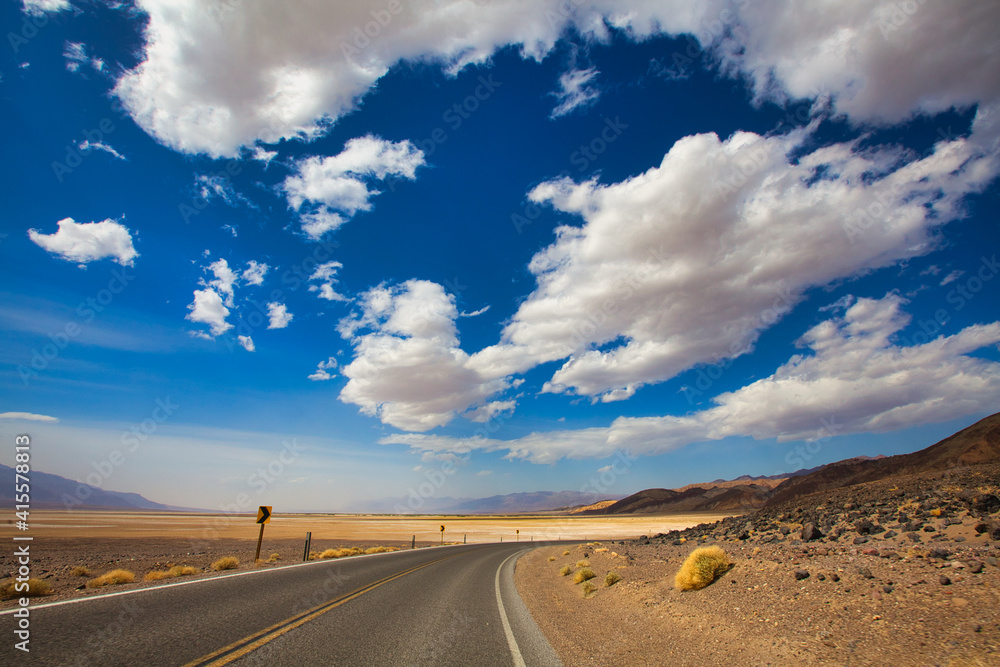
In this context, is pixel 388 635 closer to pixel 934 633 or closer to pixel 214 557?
pixel 934 633

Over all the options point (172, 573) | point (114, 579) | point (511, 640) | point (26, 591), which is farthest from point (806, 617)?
point (172, 573)

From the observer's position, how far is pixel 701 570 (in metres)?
10.1

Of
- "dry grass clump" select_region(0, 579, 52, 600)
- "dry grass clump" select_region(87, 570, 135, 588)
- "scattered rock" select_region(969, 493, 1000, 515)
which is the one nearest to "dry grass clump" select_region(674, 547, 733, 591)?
"scattered rock" select_region(969, 493, 1000, 515)

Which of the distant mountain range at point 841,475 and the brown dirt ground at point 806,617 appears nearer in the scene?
the brown dirt ground at point 806,617

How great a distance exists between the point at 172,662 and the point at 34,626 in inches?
108

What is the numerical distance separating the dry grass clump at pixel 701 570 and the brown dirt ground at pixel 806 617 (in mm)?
199

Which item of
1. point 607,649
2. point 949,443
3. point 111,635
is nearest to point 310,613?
point 111,635

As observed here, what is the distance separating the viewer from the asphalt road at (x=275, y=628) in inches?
212

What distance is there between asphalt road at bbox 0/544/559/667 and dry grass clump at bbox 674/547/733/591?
381 cm

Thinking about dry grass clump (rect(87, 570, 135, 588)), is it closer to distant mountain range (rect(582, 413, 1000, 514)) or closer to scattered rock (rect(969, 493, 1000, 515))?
scattered rock (rect(969, 493, 1000, 515))

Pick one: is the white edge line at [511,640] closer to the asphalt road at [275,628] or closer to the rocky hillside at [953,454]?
the asphalt road at [275,628]

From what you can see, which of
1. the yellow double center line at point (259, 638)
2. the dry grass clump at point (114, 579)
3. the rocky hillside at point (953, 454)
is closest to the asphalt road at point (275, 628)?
the yellow double center line at point (259, 638)

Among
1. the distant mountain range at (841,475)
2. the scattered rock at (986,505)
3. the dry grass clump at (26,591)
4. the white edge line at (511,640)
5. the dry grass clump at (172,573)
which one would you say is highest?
the distant mountain range at (841,475)

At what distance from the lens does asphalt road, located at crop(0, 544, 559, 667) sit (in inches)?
212
